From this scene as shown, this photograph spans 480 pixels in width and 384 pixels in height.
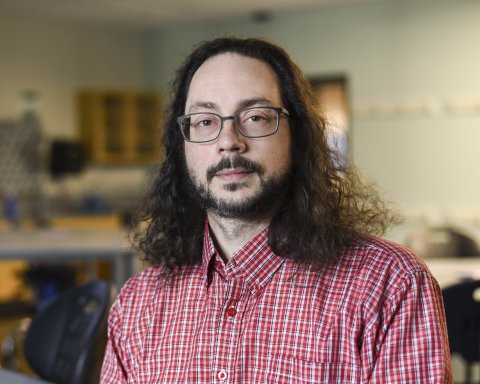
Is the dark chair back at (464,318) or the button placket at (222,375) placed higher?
the button placket at (222,375)

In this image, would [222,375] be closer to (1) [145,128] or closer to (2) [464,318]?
(2) [464,318]

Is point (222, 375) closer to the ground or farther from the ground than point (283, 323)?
closer to the ground

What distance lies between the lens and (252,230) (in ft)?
5.22

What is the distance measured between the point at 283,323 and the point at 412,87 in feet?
20.1

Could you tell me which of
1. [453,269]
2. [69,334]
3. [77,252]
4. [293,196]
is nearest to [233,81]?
[293,196]

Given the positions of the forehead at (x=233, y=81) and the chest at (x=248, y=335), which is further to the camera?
the forehead at (x=233, y=81)

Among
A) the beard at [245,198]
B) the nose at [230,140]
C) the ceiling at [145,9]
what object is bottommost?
the beard at [245,198]

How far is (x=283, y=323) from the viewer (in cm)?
Result: 147

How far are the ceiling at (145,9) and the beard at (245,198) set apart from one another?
613cm

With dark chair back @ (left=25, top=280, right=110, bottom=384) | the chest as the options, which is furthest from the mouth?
dark chair back @ (left=25, top=280, right=110, bottom=384)

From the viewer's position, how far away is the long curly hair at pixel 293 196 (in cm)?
154

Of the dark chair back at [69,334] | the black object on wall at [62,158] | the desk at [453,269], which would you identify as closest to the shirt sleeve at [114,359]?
the dark chair back at [69,334]

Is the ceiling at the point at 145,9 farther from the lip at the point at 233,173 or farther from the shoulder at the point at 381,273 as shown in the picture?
the shoulder at the point at 381,273

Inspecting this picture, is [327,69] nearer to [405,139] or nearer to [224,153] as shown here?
[405,139]
